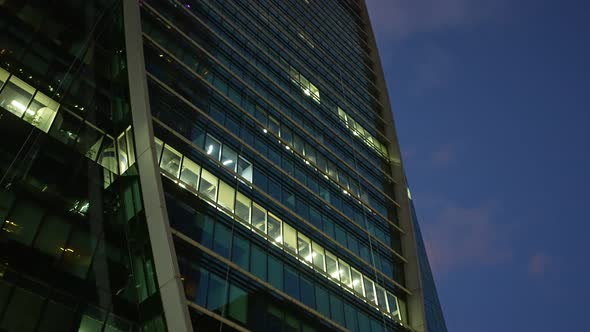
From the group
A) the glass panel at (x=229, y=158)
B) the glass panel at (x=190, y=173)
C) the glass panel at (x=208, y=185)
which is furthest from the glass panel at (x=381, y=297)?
the glass panel at (x=190, y=173)

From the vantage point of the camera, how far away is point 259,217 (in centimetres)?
3075

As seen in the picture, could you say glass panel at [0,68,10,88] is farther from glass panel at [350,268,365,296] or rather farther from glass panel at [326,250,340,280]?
glass panel at [350,268,365,296]

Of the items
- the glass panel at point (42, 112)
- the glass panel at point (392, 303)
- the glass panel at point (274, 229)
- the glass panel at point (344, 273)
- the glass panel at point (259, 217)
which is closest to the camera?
the glass panel at point (42, 112)

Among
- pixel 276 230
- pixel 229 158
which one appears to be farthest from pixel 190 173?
pixel 276 230

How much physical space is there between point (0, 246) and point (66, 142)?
6800mm

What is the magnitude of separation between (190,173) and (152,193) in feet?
11.7

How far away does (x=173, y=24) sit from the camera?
36.0m

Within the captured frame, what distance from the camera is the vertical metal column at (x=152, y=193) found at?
72.6 ft

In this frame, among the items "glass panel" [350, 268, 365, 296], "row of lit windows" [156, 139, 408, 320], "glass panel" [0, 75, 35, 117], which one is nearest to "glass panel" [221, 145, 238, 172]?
"row of lit windows" [156, 139, 408, 320]

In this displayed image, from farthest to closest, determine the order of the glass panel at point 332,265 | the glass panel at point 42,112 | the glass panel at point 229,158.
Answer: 1. the glass panel at point 332,265
2. the glass panel at point 229,158
3. the glass panel at point 42,112

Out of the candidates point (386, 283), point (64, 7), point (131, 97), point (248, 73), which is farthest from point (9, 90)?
point (386, 283)

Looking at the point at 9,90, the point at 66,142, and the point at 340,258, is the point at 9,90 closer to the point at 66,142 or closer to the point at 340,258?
the point at 66,142

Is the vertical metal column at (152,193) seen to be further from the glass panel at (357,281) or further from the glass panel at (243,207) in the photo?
the glass panel at (357,281)

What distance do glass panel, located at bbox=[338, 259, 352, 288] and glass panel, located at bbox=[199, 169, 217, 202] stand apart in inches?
407
